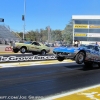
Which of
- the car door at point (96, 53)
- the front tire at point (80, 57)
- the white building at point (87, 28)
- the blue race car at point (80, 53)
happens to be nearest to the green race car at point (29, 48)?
the blue race car at point (80, 53)

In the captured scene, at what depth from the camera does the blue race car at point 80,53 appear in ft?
43.4

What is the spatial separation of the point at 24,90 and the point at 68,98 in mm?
1541

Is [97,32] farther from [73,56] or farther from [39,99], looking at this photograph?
[39,99]

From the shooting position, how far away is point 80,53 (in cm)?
1361

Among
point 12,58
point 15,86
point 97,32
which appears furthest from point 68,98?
point 97,32

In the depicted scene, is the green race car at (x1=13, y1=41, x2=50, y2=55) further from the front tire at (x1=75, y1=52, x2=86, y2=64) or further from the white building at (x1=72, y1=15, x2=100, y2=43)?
the white building at (x1=72, y1=15, x2=100, y2=43)

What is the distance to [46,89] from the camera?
316 inches

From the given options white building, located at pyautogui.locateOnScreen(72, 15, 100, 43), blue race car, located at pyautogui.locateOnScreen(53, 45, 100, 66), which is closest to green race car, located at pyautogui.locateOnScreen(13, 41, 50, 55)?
blue race car, located at pyautogui.locateOnScreen(53, 45, 100, 66)

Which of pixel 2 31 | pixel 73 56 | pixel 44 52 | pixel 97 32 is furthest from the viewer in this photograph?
pixel 97 32

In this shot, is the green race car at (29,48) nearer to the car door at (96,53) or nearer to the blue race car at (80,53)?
the blue race car at (80,53)

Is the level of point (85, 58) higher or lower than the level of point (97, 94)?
higher

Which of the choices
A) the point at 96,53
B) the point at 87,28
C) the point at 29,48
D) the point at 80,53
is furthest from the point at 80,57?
the point at 87,28

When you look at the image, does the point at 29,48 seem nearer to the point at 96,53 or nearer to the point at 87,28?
the point at 96,53

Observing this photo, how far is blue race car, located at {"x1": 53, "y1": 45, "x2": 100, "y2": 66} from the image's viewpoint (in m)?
13.2
